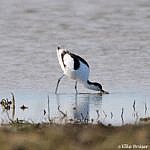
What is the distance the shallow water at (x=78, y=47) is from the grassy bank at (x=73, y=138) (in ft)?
6.49

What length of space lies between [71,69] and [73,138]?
18.7ft

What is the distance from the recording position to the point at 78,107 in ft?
30.3

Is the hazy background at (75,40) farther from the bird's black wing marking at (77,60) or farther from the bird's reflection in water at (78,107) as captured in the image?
the bird's reflection in water at (78,107)

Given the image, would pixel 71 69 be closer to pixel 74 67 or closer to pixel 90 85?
pixel 74 67

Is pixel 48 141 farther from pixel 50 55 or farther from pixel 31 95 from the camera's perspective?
pixel 50 55

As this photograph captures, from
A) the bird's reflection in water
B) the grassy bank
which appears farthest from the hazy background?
the grassy bank

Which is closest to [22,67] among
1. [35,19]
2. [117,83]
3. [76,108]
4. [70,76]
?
[70,76]

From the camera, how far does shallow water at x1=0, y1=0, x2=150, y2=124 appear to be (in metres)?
9.76

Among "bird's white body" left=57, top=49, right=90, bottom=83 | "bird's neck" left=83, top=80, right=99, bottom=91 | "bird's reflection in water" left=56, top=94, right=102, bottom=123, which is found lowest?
"bird's reflection in water" left=56, top=94, right=102, bottom=123

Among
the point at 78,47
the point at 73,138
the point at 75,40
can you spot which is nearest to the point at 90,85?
the point at 78,47

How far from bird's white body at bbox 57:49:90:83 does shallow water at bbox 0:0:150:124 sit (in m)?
0.15

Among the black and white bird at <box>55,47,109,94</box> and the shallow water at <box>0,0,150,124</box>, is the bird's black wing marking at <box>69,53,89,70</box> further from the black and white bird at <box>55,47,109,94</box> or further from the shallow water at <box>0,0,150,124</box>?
the shallow water at <box>0,0,150,124</box>

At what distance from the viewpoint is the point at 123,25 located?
50.4 feet

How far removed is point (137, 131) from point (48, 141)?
2.34 ft
